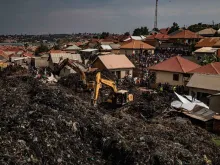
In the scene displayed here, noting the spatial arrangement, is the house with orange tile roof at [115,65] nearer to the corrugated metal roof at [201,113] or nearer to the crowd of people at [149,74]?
the crowd of people at [149,74]

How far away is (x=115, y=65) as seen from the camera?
86.9 ft

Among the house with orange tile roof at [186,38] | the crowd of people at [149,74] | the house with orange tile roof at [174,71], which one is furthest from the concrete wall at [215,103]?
the house with orange tile roof at [186,38]

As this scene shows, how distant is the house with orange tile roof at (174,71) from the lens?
2217 centimetres

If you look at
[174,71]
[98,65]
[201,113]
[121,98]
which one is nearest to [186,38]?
[98,65]

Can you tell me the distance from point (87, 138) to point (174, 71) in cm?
1330

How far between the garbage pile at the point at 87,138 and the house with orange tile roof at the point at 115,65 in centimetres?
1296

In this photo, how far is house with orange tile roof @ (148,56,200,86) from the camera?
22.2 meters

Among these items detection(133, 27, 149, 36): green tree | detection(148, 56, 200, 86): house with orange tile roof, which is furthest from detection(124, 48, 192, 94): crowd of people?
detection(133, 27, 149, 36): green tree

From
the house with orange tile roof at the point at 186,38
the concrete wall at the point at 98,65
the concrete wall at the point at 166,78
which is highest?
the house with orange tile roof at the point at 186,38

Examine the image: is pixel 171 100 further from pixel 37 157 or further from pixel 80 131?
pixel 37 157

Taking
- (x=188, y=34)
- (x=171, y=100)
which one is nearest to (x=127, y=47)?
(x=188, y=34)

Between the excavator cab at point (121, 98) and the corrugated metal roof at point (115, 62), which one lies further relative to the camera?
the corrugated metal roof at point (115, 62)

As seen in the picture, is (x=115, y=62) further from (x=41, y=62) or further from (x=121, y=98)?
(x=41, y=62)

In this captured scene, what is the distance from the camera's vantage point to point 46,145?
939cm
